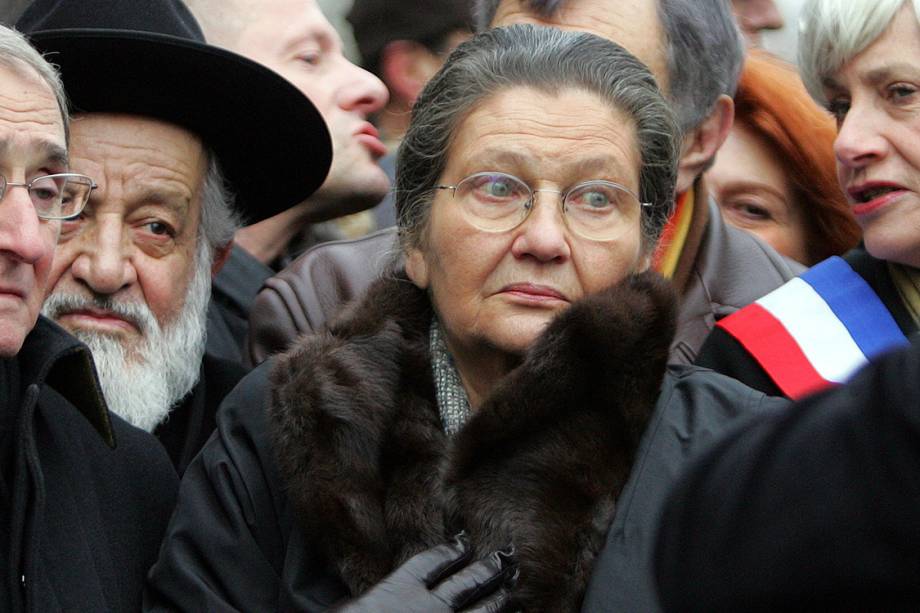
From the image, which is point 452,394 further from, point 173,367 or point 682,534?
point 682,534

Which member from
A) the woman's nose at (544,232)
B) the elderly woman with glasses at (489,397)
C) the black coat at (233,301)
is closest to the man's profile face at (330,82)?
the black coat at (233,301)

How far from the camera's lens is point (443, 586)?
3.04m

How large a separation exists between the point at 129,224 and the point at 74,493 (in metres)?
1.11

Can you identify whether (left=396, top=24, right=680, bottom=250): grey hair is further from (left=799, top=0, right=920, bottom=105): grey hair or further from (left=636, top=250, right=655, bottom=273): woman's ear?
(left=799, top=0, right=920, bottom=105): grey hair

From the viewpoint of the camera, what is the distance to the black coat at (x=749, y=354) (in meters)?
3.78

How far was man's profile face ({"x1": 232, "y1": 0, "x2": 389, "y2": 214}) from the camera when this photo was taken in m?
5.36

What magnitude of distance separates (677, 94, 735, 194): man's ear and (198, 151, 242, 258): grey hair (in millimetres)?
1288

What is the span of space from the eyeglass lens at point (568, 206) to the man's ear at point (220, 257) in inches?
54.5

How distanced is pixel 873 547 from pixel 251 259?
365 centimetres

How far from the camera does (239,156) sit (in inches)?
184

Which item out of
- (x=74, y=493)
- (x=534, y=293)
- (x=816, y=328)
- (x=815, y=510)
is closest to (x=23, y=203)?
(x=74, y=493)

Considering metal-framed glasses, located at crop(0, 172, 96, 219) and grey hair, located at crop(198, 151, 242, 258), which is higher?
metal-framed glasses, located at crop(0, 172, 96, 219)

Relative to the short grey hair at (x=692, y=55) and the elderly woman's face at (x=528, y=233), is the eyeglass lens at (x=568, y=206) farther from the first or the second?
the short grey hair at (x=692, y=55)

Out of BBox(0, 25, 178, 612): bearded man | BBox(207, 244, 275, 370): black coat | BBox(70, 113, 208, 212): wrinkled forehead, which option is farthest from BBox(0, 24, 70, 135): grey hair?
BBox(207, 244, 275, 370): black coat
